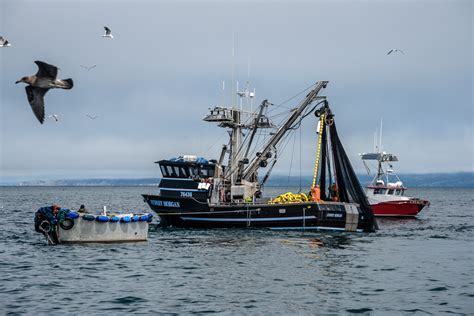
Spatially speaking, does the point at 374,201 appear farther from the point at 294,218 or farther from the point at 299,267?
the point at 299,267

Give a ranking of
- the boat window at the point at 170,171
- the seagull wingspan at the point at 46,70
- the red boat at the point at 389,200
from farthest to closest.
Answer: the red boat at the point at 389,200 → the boat window at the point at 170,171 → the seagull wingspan at the point at 46,70

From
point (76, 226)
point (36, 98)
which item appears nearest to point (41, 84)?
point (36, 98)

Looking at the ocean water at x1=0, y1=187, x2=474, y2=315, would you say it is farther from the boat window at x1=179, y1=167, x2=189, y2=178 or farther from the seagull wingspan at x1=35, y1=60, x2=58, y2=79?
the seagull wingspan at x1=35, y1=60, x2=58, y2=79

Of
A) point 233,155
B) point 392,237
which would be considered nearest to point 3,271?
point 233,155

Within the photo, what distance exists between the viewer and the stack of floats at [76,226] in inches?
1375

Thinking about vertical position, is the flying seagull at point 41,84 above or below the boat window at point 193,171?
above

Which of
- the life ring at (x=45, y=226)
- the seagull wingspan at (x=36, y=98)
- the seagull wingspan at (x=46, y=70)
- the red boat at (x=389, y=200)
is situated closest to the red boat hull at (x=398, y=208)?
the red boat at (x=389, y=200)

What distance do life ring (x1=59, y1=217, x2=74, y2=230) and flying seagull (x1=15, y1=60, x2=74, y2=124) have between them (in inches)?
815

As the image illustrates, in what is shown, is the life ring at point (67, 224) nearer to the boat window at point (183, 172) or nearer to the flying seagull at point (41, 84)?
the boat window at point (183, 172)

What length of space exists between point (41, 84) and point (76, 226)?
Answer: 21254 mm

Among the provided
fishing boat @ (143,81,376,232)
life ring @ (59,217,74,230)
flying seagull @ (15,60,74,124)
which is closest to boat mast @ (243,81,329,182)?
fishing boat @ (143,81,376,232)

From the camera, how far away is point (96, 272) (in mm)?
27359

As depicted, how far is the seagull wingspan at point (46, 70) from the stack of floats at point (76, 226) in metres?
20.7

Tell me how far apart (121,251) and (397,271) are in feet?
49.5
